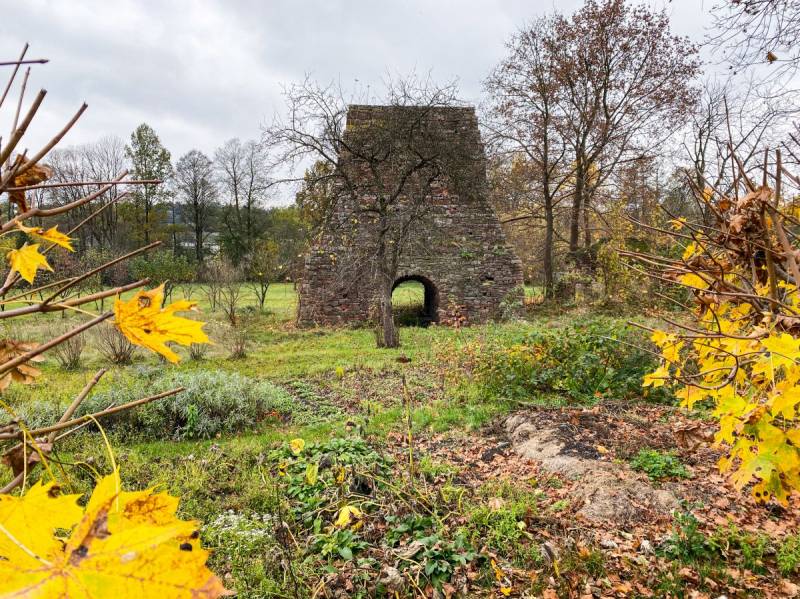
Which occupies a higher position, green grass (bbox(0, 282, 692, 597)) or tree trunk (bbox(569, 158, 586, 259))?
tree trunk (bbox(569, 158, 586, 259))

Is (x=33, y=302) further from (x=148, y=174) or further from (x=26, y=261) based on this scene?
(x=148, y=174)

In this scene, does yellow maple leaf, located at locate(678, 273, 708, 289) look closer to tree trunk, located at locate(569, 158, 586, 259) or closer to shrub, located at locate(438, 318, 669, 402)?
shrub, located at locate(438, 318, 669, 402)

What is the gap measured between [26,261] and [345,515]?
2591 mm

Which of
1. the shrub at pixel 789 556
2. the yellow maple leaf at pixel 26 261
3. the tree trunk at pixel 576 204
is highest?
the tree trunk at pixel 576 204

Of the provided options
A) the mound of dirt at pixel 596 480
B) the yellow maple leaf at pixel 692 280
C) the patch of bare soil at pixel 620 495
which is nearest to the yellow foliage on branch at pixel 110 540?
the patch of bare soil at pixel 620 495

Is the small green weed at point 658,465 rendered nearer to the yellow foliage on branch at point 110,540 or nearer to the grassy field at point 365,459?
the grassy field at point 365,459

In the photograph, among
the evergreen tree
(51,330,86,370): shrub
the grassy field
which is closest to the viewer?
the grassy field

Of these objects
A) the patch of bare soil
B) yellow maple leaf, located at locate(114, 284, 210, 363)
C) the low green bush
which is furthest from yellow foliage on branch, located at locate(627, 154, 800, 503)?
the low green bush

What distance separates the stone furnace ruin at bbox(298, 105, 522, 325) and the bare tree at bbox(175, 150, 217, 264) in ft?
63.1

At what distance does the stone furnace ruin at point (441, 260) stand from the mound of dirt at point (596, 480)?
828 centimetres

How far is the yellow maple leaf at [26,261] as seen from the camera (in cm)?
83

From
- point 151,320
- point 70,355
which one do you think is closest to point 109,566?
point 151,320

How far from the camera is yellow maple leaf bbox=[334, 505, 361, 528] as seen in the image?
2974 millimetres

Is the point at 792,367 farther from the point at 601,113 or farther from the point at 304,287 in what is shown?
the point at 601,113
